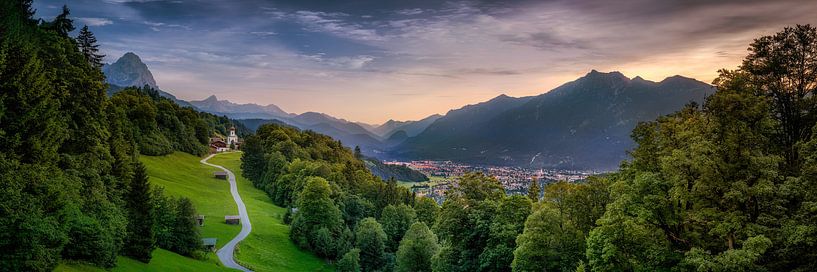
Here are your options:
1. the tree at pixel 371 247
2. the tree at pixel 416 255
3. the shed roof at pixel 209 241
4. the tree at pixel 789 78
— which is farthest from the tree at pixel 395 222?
the tree at pixel 789 78

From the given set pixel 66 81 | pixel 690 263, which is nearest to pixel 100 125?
pixel 66 81

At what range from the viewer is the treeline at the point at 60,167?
23.0 meters

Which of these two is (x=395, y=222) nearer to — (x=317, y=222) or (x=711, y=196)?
(x=317, y=222)

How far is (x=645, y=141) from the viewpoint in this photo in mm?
28969

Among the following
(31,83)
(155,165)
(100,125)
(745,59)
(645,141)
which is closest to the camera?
(745,59)

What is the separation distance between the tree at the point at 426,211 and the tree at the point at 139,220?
5658 cm

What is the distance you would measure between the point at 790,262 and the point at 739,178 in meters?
4.03

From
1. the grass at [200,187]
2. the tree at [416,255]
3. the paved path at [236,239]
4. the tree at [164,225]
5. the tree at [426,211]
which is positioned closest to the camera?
the tree at [164,225]

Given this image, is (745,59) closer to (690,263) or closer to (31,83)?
(690,263)

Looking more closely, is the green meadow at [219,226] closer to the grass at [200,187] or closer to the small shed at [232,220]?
the grass at [200,187]

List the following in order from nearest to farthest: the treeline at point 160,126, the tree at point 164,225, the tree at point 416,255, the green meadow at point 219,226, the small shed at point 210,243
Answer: the green meadow at point 219,226 < the tree at point 164,225 < the small shed at point 210,243 < the tree at point 416,255 < the treeline at point 160,126

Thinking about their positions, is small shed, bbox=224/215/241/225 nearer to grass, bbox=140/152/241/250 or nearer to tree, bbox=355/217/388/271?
grass, bbox=140/152/241/250

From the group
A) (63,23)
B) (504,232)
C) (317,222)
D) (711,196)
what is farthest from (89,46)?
(711,196)

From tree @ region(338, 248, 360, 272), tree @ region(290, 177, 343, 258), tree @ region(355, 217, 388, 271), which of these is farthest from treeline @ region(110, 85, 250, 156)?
tree @ region(338, 248, 360, 272)
